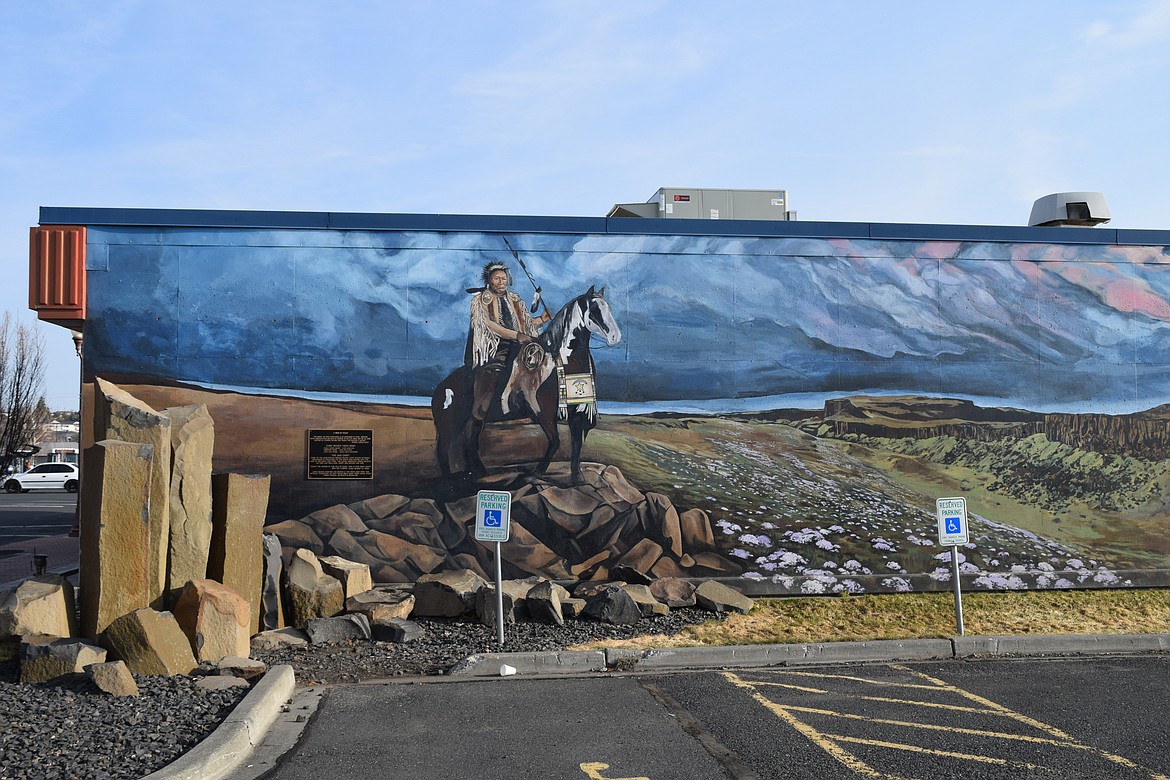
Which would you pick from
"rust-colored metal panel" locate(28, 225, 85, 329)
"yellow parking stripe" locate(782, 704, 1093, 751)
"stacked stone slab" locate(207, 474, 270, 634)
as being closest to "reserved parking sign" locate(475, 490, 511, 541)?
"stacked stone slab" locate(207, 474, 270, 634)

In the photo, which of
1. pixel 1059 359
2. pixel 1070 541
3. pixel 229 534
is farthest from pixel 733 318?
pixel 229 534

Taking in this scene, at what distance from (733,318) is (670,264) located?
1.12m

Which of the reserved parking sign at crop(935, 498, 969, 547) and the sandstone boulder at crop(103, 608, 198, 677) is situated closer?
the sandstone boulder at crop(103, 608, 198, 677)

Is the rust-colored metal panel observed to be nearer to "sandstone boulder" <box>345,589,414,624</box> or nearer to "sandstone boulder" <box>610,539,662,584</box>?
"sandstone boulder" <box>345,589,414,624</box>

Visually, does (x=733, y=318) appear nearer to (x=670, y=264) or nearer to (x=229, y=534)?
(x=670, y=264)

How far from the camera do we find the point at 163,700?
6953 millimetres

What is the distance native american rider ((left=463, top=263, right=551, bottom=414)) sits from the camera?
39.3 feet

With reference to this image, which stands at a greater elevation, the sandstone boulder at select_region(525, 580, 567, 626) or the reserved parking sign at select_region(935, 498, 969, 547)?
the reserved parking sign at select_region(935, 498, 969, 547)

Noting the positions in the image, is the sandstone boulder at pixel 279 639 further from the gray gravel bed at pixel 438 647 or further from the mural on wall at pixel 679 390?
the mural on wall at pixel 679 390

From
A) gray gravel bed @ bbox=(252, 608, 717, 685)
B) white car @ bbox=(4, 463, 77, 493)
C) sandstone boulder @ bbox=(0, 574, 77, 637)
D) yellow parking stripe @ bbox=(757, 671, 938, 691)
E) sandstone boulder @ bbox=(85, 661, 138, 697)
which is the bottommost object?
white car @ bbox=(4, 463, 77, 493)

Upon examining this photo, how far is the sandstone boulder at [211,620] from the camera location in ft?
27.0

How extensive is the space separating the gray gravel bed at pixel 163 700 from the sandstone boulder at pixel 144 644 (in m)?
0.14

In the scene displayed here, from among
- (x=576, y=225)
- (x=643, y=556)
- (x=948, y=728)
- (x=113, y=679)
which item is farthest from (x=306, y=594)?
(x=948, y=728)

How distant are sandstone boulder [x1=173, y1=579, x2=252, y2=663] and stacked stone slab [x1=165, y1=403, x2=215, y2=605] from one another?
0.38m
